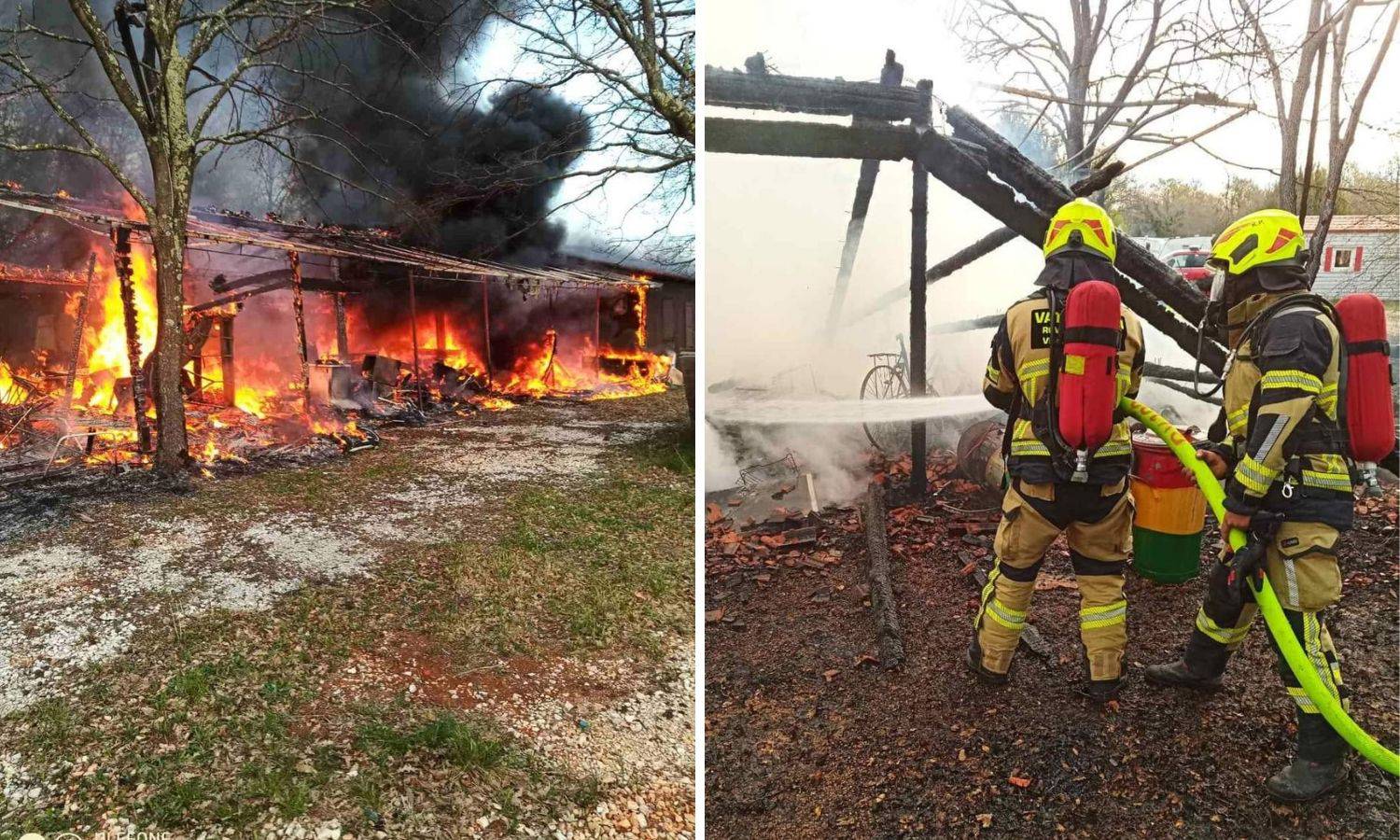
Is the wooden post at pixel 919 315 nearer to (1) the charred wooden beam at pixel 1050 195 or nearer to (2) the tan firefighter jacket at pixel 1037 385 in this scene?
(1) the charred wooden beam at pixel 1050 195

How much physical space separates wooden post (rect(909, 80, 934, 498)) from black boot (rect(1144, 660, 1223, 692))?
104cm

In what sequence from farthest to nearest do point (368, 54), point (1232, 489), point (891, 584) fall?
point (368, 54) → point (891, 584) → point (1232, 489)

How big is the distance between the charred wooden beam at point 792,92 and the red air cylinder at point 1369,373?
5.19 ft

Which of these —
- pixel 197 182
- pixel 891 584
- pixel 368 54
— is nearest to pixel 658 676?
pixel 891 584

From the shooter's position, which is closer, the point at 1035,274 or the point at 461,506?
the point at 1035,274

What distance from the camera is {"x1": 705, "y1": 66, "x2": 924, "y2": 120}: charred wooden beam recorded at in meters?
2.33

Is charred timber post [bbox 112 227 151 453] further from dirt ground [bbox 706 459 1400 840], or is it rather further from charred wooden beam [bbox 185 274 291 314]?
dirt ground [bbox 706 459 1400 840]

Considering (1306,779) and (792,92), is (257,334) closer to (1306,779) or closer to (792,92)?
(792,92)

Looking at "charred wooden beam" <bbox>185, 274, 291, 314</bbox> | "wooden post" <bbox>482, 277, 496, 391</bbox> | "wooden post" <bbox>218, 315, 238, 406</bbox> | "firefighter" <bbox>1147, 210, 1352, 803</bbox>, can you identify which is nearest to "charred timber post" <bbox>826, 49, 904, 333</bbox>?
A: "firefighter" <bbox>1147, 210, 1352, 803</bbox>

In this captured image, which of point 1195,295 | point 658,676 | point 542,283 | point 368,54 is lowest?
point 658,676

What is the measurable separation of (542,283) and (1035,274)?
39.2 ft

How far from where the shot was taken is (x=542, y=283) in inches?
546

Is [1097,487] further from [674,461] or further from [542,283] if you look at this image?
[542,283]

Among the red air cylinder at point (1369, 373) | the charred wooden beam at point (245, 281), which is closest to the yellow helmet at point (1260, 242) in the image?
the red air cylinder at point (1369, 373)
